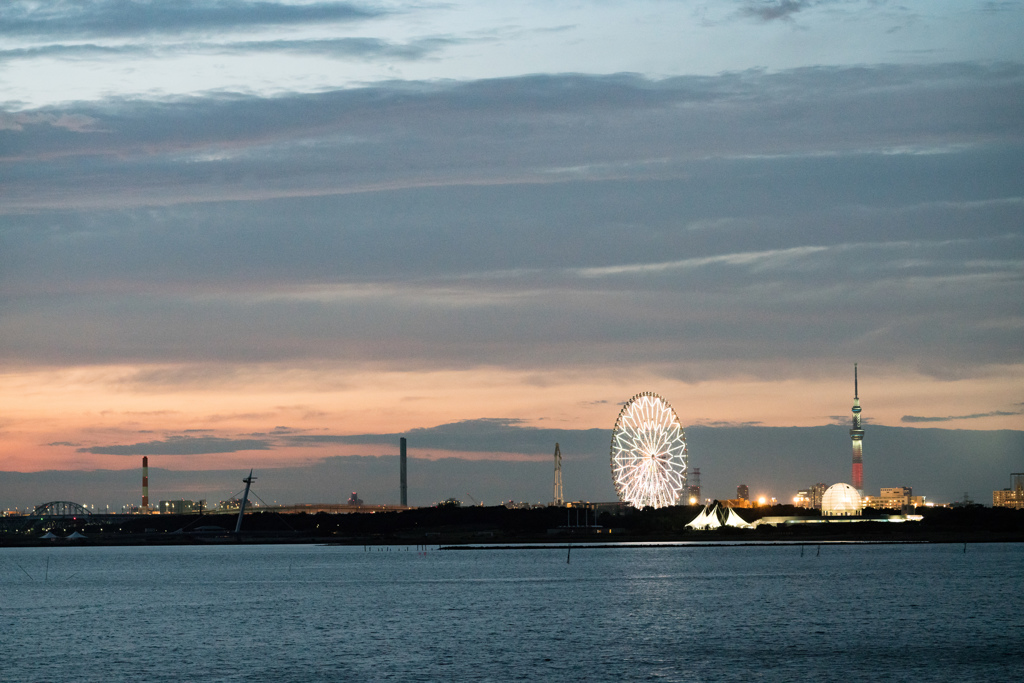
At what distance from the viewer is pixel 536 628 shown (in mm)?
92938

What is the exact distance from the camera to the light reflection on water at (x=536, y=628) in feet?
230

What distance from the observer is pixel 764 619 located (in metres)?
97.4

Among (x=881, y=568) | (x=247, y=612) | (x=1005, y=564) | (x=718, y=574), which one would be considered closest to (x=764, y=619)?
(x=247, y=612)

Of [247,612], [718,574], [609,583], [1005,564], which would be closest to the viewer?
[247,612]

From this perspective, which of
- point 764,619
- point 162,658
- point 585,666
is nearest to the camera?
point 585,666

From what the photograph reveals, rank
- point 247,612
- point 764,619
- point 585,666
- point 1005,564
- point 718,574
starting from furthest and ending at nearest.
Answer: point 1005,564 → point 718,574 → point 247,612 → point 764,619 → point 585,666

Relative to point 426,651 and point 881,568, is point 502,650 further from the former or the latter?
point 881,568

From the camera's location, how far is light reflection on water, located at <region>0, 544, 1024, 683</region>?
7012 cm

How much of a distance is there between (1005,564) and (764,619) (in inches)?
3789

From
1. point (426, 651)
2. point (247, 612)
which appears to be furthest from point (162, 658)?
point (247, 612)

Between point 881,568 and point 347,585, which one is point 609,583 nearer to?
point 347,585

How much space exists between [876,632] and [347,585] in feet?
262

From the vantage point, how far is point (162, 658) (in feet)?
255

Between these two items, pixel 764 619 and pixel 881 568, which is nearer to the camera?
pixel 764 619
